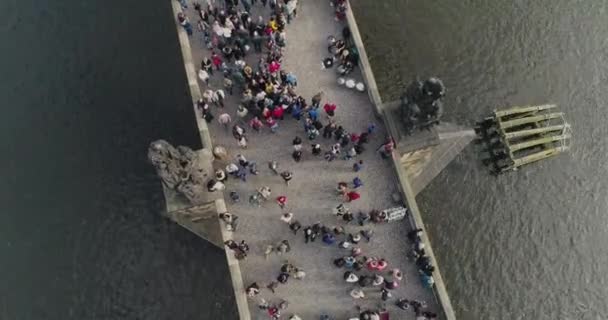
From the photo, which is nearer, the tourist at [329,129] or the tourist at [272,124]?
the tourist at [329,129]

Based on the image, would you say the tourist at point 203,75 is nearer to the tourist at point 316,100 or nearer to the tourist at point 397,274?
the tourist at point 316,100

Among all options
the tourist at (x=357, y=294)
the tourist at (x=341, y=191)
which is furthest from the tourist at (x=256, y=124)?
the tourist at (x=357, y=294)

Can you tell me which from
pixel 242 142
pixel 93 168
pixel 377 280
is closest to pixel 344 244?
pixel 377 280

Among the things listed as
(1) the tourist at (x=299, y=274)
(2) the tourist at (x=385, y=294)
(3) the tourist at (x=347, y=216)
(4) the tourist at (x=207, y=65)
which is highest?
(4) the tourist at (x=207, y=65)

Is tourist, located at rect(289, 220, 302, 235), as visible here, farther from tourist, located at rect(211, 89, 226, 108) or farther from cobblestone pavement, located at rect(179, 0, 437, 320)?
tourist, located at rect(211, 89, 226, 108)

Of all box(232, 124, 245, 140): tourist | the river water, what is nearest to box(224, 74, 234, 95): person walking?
box(232, 124, 245, 140): tourist
